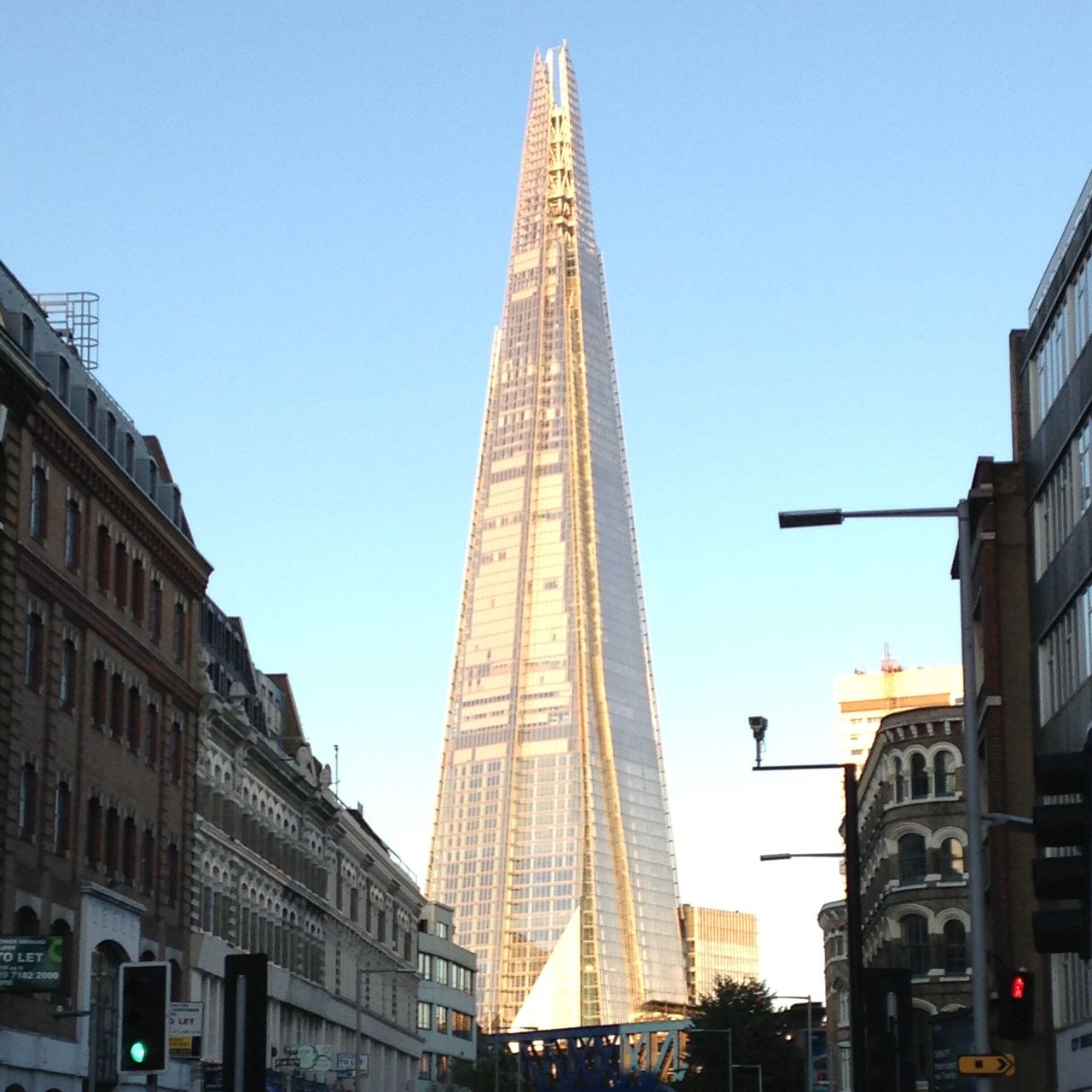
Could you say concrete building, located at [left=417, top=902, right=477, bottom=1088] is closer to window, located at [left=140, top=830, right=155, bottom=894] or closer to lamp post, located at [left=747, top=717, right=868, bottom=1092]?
window, located at [left=140, top=830, right=155, bottom=894]

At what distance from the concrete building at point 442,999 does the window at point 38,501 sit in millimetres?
103247

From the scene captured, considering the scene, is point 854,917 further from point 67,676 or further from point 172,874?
point 172,874

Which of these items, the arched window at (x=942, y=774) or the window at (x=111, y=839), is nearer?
the window at (x=111, y=839)

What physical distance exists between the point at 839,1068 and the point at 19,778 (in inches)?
3539

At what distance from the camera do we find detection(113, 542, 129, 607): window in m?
68.4

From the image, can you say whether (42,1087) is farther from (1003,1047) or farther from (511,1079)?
(511,1079)

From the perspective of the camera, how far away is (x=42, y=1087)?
5950 cm

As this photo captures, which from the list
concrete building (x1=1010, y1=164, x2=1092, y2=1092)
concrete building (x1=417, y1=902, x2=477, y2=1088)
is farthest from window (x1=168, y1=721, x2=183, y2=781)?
concrete building (x1=417, y1=902, x2=477, y2=1088)

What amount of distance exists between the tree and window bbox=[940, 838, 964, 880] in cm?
5114

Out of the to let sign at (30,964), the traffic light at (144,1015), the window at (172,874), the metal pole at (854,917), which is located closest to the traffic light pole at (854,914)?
the metal pole at (854,917)

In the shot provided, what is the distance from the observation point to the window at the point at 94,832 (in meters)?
64.4

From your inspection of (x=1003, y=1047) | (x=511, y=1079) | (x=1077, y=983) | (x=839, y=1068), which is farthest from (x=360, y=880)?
(x=1077, y=983)

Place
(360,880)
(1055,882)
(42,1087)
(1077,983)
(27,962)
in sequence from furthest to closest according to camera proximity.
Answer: (360,880), (42,1087), (1077,983), (27,962), (1055,882)

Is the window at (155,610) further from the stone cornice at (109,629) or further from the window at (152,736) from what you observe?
the window at (152,736)
